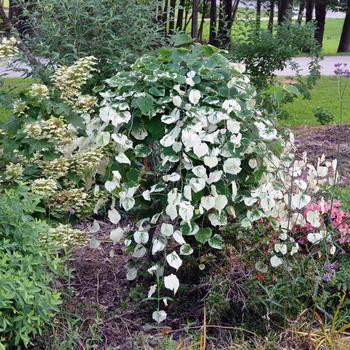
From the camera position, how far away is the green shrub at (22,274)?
A: 2625 millimetres

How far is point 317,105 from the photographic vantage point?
453 inches

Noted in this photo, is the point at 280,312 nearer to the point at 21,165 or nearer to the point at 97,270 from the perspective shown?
the point at 97,270

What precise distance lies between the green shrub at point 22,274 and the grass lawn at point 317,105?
6.12 metres

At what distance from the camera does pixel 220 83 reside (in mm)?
3244

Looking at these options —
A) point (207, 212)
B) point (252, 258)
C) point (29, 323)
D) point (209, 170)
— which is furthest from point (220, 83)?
point (29, 323)

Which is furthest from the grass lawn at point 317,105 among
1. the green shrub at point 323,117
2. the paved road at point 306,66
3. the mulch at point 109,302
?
the mulch at point 109,302

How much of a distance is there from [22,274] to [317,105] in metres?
→ 9.49

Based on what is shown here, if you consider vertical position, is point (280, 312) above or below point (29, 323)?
below

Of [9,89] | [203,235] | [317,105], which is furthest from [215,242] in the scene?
[317,105]

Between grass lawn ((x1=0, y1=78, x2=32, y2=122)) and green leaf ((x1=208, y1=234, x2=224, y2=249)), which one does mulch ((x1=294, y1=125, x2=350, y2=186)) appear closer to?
grass lawn ((x1=0, y1=78, x2=32, y2=122))

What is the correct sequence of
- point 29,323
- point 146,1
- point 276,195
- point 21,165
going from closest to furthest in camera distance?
point 29,323 < point 276,195 < point 21,165 < point 146,1

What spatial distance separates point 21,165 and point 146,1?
2.91 m

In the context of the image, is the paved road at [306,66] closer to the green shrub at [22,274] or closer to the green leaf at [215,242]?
the green leaf at [215,242]

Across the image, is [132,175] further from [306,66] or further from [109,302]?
[306,66]
